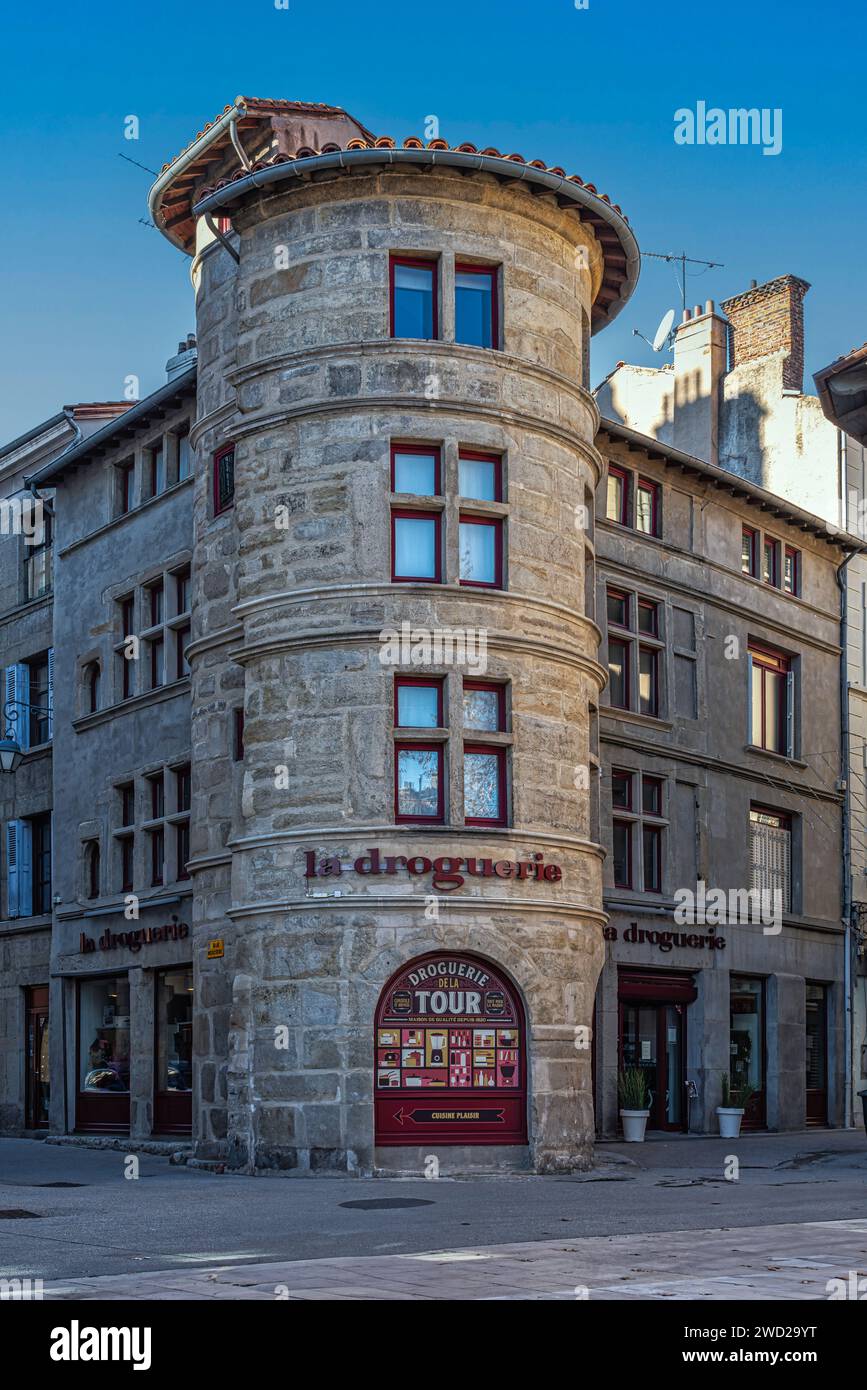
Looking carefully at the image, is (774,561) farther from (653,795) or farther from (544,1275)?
(544,1275)

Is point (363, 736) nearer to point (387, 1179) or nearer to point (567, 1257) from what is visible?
point (387, 1179)

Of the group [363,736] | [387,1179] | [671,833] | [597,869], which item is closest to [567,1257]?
[387,1179]

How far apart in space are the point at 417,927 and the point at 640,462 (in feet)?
38.9

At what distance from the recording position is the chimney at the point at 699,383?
40812 millimetres

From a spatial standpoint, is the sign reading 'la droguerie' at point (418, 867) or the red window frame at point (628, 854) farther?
the red window frame at point (628, 854)

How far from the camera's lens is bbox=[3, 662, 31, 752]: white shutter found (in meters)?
34.6

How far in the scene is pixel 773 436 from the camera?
129ft

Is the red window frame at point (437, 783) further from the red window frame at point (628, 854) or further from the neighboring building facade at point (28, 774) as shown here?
the neighboring building facade at point (28, 774)

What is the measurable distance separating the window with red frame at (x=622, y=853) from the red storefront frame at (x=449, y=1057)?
727 cm

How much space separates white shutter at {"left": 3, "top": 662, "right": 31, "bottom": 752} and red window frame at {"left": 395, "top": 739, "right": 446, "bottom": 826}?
13384 mm

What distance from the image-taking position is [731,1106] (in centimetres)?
3052

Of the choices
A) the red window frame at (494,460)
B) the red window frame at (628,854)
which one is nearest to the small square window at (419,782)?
the red window frame at (494,460)

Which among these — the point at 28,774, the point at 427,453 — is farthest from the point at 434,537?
the point at 28,774

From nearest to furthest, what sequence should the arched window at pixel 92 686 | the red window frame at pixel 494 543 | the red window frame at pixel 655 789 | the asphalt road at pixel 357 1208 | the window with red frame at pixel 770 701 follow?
1. the asphalt road at pixel 357 1208
2. the red window frame at pixel 494 543
3. the red window frame at pixel 655 789
4. the arched window at pixel 92 686
5. the window with red frame at pixel 770 701
